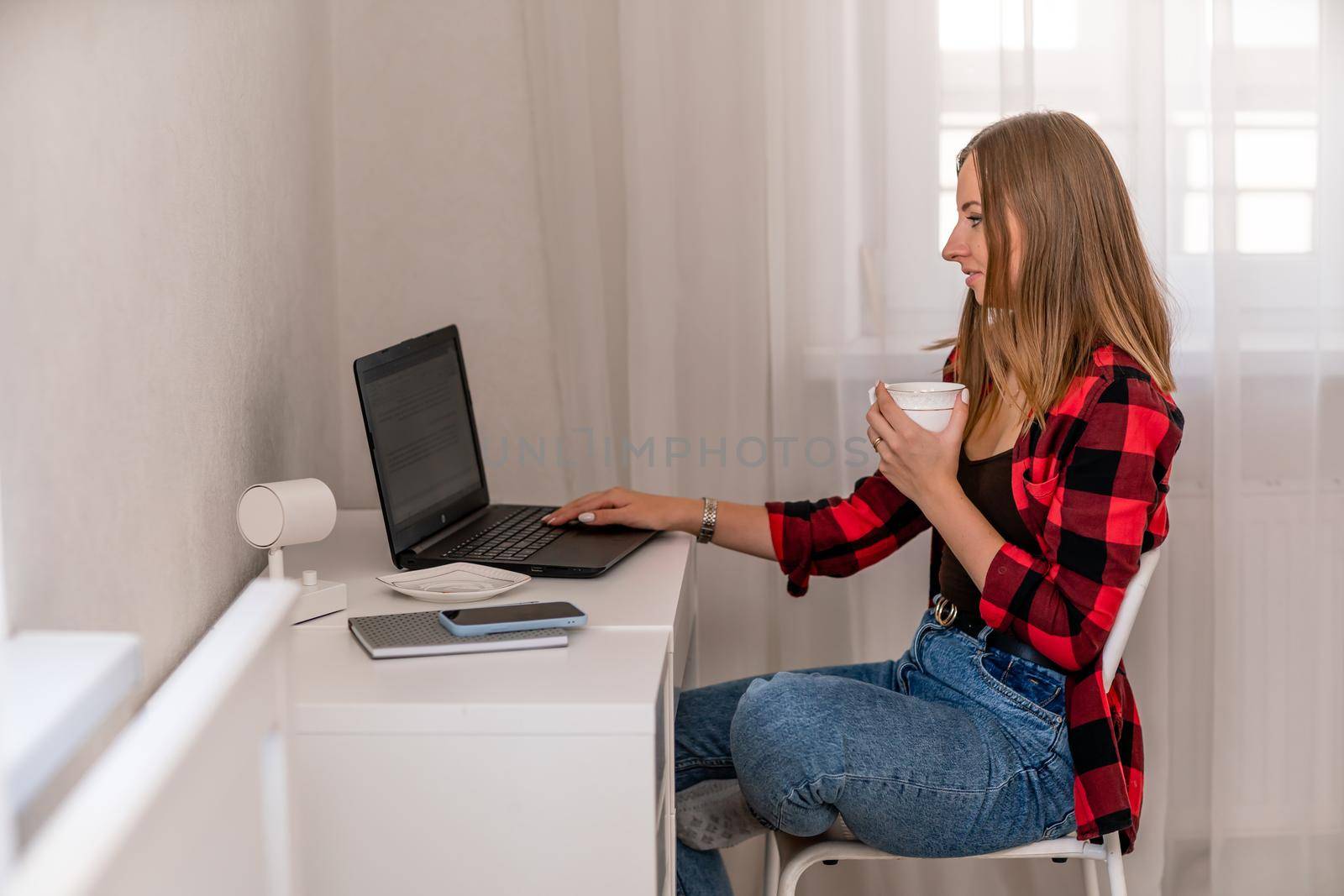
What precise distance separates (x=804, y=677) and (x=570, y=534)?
38 centimetres

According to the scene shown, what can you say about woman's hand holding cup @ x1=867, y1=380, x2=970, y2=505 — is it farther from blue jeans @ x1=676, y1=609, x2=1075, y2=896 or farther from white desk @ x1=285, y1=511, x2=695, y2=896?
white desk @ x1=285, y1=511, x2=695, y2=896

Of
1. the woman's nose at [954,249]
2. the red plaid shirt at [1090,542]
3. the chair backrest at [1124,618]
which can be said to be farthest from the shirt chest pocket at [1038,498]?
the woman's nose at [954,249]

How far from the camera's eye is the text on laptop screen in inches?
53.7

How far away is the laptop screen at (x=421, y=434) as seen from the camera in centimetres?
135

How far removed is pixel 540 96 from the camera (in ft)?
6.09

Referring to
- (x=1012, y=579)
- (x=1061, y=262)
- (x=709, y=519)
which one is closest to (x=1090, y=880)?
(x=1012, y=579)

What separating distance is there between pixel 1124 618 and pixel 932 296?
0.74 m

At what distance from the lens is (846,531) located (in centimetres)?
156

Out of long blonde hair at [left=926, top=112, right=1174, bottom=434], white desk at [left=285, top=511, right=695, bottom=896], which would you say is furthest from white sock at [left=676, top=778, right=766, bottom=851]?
long blonde hair at [left=926, top=112, right=1174, bottom=434]

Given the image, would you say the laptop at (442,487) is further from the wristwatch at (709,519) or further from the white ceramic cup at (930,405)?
the white ceramic cup at (930,405)

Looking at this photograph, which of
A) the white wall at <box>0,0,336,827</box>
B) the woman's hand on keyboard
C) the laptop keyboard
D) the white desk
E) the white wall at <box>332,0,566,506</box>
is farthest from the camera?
the white wall at <box>332,0,566,506</box>

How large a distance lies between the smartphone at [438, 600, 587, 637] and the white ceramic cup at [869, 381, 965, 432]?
0.43 m

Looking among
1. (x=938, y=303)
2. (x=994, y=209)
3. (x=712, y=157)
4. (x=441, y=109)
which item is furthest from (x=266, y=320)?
(x=938, y=303)

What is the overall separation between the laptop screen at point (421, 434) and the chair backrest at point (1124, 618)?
2.53 ft
